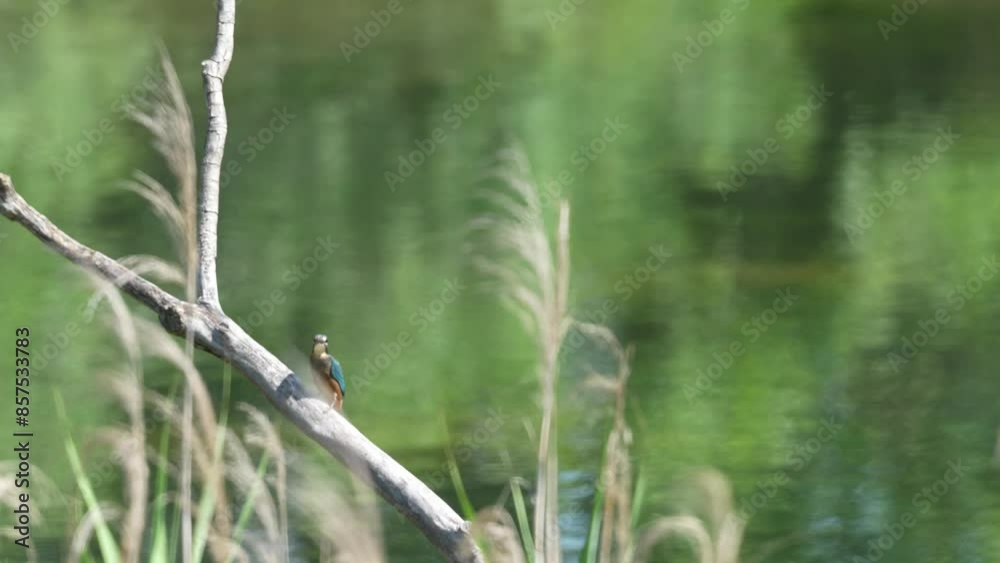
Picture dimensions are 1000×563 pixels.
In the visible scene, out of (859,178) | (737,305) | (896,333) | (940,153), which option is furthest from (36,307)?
(940,153)

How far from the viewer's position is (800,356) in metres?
11.6

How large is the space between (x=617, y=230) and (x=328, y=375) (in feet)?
38.8

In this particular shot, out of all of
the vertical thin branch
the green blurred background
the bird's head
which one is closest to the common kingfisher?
the bird's head

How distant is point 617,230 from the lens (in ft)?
49.6

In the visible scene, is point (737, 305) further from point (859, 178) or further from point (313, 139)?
point (313, 139)

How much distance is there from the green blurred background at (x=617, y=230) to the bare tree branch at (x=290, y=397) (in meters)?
0.42

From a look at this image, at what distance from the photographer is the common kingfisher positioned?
343 centimetres

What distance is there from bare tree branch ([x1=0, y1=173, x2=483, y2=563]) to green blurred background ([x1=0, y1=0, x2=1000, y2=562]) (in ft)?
1.38

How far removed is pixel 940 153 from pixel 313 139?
8.17m

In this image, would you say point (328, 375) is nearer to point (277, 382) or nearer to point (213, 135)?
point (277, 382)

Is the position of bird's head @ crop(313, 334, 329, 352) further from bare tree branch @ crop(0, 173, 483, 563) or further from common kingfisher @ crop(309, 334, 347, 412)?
bare tree branch @ crop(0, 173, 483, 563)

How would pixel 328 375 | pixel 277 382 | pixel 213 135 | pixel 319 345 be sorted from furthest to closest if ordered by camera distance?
pixel 319 345, pixel 328 375, pixel 213 135, pixel 277 382

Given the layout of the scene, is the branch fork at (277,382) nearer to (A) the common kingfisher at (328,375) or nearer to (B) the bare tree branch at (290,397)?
(B) the bare tree branch at (290,397)

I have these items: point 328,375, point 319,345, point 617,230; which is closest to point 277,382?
point 328,375
